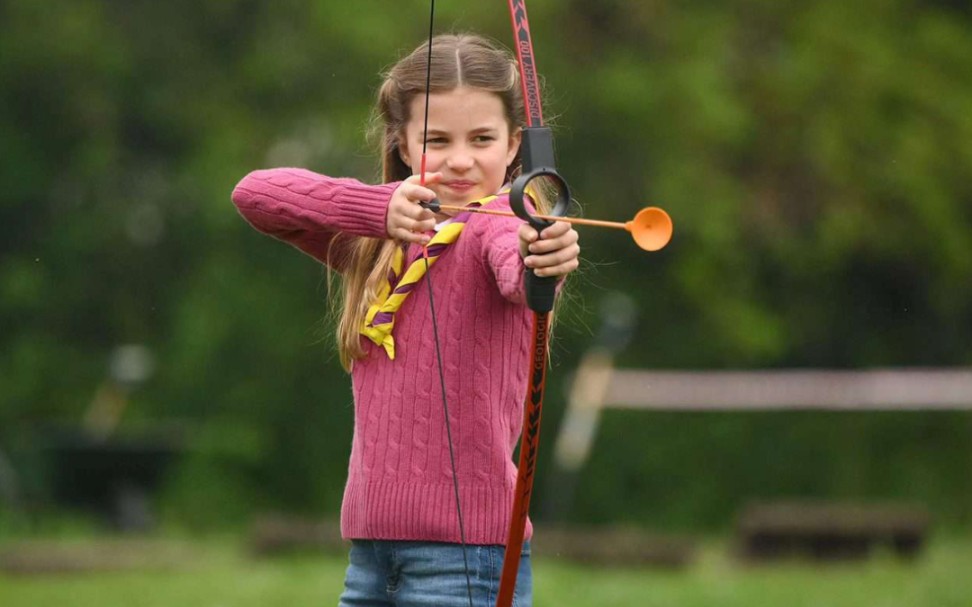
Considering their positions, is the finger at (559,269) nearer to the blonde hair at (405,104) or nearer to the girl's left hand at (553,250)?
the girl's left hand at (553,250)

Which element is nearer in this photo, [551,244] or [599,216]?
[551,244]

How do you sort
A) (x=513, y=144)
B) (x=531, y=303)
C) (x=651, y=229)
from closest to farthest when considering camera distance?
1. (x=651, y=229)
2. (x=531, y=303)
3. (x=513, y=144)

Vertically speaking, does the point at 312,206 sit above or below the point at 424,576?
above

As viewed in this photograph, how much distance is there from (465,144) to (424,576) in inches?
27.8

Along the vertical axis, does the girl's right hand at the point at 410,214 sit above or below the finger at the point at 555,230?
above

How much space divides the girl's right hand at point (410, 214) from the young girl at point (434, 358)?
5 cm

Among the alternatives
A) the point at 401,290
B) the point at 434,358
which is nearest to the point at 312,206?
the point at 401,290

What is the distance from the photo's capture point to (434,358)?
2.70 metres

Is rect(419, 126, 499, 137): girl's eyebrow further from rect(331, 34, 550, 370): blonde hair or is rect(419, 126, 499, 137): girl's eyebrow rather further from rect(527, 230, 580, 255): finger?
rect(527, 230, 580, 255): finger

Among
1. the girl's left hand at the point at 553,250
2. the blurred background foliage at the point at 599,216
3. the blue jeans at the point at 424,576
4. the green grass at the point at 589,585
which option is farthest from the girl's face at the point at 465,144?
the blurred background foliage at the point at 599,216

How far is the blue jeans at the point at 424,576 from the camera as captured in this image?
104 inches

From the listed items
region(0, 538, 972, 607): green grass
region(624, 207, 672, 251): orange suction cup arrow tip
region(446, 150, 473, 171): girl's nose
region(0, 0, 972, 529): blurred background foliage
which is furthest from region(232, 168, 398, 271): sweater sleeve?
region(0, 0, 972, 529): blurred background foliage

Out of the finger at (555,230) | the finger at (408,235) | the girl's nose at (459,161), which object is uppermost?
the girl's nose at (459,161)

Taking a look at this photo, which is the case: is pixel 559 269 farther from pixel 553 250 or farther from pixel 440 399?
pixel 440 399
